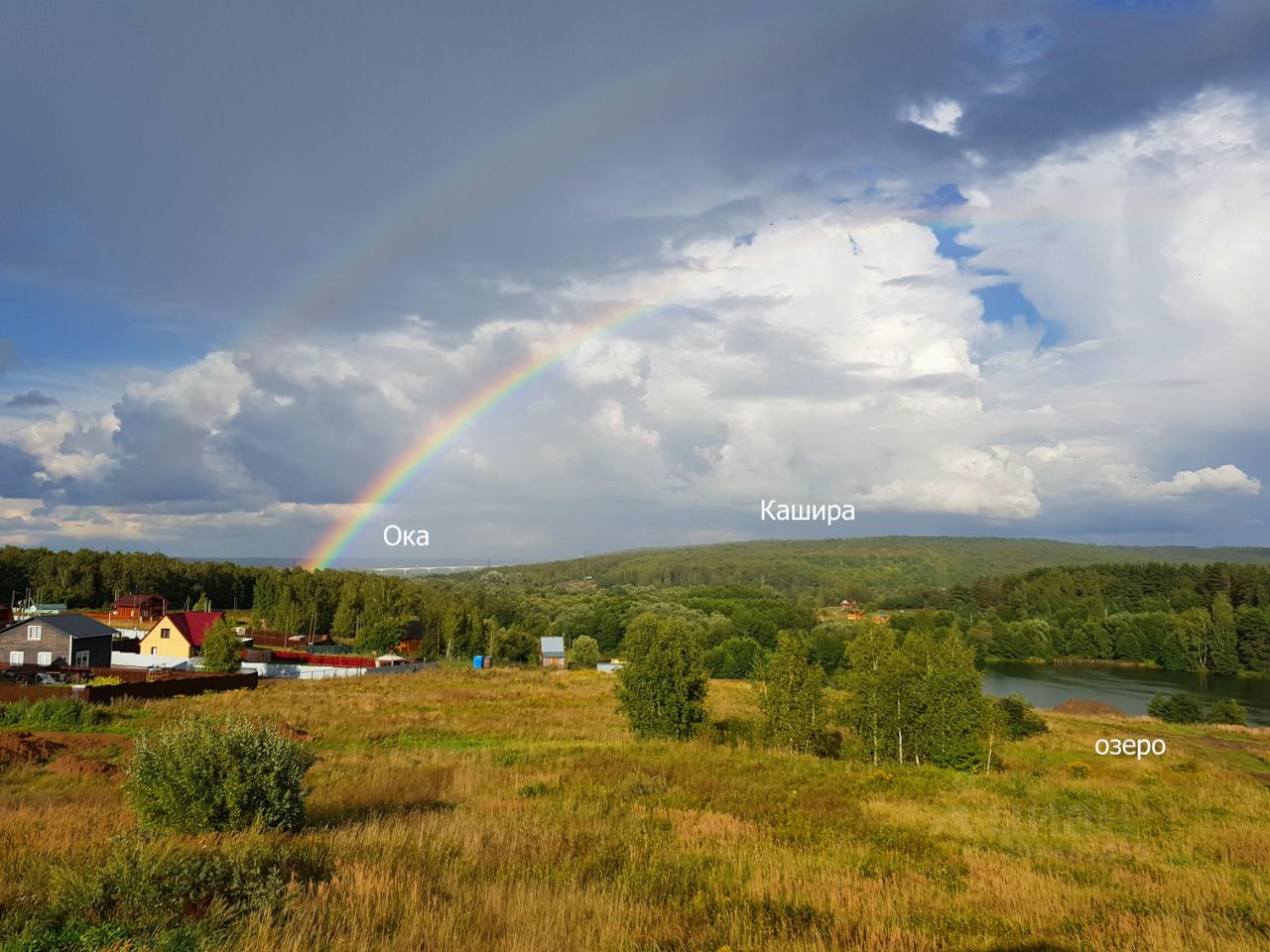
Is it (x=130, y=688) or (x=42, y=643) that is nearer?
(x=130, y=688)

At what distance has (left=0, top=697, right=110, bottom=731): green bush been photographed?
2786 cm

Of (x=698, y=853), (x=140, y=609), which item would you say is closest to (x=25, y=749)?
(x=698, y=853)

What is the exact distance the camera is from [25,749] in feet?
67.4

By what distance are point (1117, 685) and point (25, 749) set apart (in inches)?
3892

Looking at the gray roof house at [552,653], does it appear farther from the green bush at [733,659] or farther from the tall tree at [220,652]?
the tall tree at [220,652]

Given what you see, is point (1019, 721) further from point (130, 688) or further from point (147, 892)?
point (130, 688)

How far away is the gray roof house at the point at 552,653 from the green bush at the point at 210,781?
73936 millimetres

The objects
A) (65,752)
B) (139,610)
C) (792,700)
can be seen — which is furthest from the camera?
(139,610)

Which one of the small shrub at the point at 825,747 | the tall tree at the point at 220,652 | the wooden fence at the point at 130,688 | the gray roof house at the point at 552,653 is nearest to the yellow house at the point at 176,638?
the tall tree at the point at 220,652

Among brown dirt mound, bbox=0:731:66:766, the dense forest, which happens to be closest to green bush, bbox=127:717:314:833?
brown dirt mound, bbox=0:731:66:766

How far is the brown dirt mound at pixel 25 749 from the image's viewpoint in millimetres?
19625


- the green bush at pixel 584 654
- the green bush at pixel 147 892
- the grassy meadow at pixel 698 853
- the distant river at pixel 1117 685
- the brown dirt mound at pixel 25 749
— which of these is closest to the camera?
the green bush at pixel 147 892

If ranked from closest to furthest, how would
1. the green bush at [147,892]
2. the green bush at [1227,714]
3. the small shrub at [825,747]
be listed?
the green bush at [147,892] → the small shrub at [825,747] → the green bush at [1227,714]

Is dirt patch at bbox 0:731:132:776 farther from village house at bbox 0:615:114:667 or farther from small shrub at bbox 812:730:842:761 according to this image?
village house at bbox 0:615:114:667
